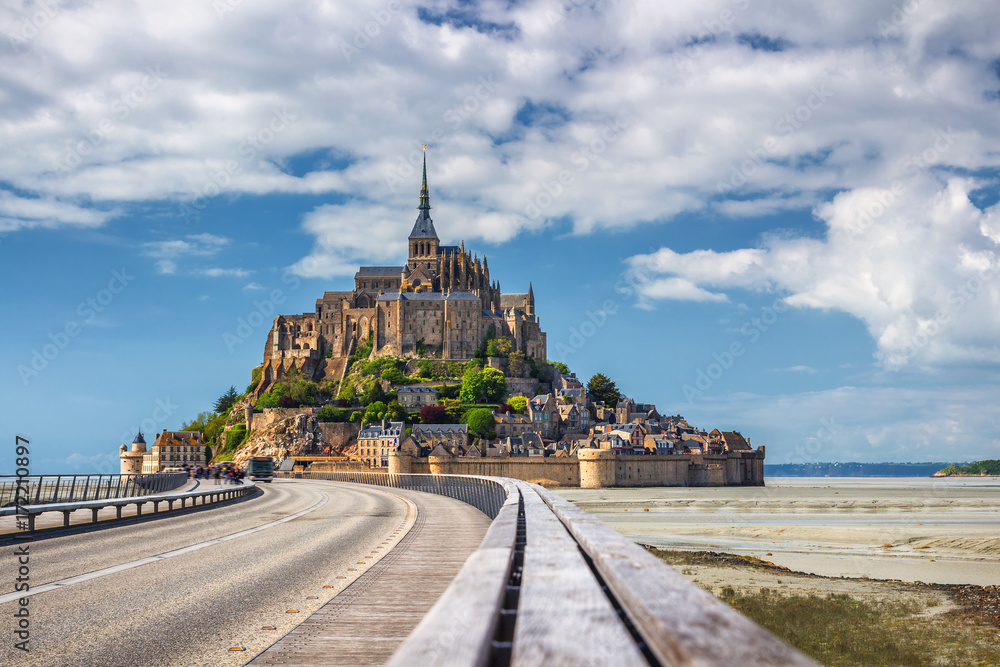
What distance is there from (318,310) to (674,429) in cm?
6966

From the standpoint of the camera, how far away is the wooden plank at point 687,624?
1918 millimetres

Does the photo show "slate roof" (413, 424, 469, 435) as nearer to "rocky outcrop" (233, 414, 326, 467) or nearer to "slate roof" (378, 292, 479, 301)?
"rocky outcrop" (233, 414, 326, 467)

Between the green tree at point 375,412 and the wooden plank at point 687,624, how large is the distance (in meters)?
124

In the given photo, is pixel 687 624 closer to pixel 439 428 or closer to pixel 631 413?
pixel 439 428

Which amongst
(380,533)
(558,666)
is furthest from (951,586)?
(558,666)

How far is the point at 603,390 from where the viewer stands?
Answer: 492ft

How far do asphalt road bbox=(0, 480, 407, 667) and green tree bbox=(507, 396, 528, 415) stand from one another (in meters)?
111

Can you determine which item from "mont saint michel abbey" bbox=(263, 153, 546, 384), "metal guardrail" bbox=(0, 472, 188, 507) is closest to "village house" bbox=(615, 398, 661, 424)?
"mont saint michel abbey" bbox=(263, 153, 546, 384)

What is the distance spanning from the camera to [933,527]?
43688 mm

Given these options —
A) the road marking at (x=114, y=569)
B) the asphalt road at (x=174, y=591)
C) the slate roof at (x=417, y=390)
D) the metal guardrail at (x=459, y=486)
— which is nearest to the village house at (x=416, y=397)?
the slate roof at (x=417, y=390)

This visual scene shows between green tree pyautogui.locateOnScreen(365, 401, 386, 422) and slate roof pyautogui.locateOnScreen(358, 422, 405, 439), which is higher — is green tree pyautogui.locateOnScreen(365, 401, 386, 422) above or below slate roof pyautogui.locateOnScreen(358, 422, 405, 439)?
above

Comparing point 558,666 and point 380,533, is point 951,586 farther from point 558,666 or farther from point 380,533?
point 558,666

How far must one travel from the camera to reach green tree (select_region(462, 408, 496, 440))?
120 metres

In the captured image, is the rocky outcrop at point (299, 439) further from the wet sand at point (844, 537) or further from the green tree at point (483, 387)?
the wet sand at point (844, 537)
